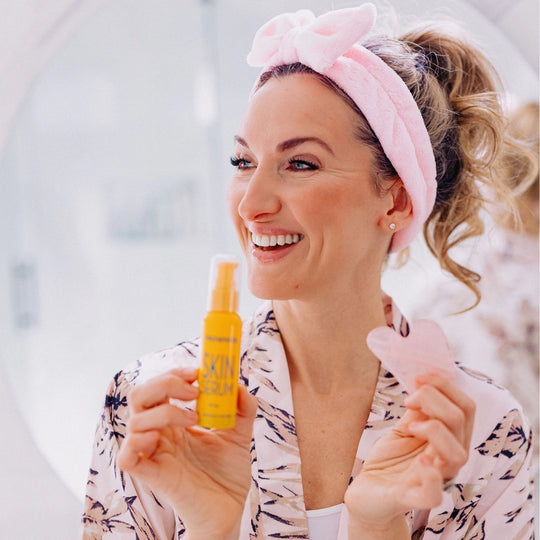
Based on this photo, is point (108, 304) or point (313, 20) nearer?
point (313, 20)

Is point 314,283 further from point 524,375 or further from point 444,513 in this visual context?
point 524,375

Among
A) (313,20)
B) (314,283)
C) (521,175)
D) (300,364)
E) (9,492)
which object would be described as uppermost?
(313,20)

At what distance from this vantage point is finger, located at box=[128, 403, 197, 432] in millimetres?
890

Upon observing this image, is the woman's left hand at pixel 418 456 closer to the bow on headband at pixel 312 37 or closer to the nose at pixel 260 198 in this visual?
the nose at pixel 260 198

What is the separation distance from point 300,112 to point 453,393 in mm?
505

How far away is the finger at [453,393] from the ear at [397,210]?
398 millimetres

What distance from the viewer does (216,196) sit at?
622cm

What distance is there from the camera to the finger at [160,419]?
35.0 inches

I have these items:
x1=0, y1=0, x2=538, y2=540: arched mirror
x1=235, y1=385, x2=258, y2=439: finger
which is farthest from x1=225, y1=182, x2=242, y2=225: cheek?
x1=0, y1=0, x2=538, y2=540: arched mirror

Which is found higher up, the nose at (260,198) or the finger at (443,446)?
the nose at (260,198)

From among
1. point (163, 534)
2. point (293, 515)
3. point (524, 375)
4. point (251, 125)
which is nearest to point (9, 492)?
point (163, 534)

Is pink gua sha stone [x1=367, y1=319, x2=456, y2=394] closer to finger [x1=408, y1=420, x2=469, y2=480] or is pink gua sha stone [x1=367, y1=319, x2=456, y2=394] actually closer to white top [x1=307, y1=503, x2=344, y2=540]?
finger [x1=408, y1=420, x2=469, y2=480]

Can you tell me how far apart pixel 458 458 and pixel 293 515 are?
39 centimetres

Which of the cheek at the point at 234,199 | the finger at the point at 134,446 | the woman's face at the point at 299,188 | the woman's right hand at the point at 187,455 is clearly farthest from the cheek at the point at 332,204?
the finger at the point at 134,446
